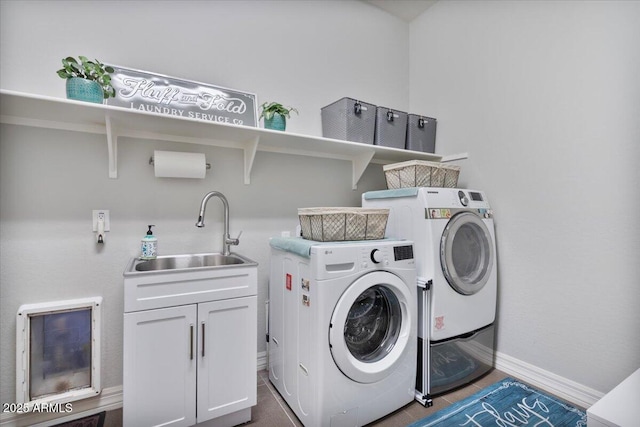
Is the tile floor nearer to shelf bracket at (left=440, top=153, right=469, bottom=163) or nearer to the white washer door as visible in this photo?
the white washer door

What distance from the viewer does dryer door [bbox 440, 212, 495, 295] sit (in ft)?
6.25

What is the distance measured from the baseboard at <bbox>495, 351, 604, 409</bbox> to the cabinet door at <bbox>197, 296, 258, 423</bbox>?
5.83 ft

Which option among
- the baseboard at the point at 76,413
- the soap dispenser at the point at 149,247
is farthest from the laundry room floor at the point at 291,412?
the soap dispenser at the point at 149,247

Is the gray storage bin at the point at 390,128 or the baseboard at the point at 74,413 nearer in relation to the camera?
the baseboard at the point at 74,413

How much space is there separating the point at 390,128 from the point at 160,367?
218 centimetres

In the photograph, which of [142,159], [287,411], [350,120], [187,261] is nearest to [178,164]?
[142,159]

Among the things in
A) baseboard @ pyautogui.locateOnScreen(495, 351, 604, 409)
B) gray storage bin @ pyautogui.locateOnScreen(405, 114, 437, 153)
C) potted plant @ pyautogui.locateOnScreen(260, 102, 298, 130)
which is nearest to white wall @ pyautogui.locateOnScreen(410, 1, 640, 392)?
baseboard @ pyautogui.locateOnScreen(495, 351, 604, 409)

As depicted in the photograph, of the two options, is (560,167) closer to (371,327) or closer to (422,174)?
(422,174)

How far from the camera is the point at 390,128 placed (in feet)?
8.14

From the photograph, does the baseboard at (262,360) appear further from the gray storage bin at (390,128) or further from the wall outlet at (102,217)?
the gray storage bin at (390,128)

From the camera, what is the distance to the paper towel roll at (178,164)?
5.87 feet

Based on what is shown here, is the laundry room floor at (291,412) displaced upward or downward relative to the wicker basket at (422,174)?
downward

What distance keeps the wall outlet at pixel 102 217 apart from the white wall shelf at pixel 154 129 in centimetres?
21

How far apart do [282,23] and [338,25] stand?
21.7 inches
